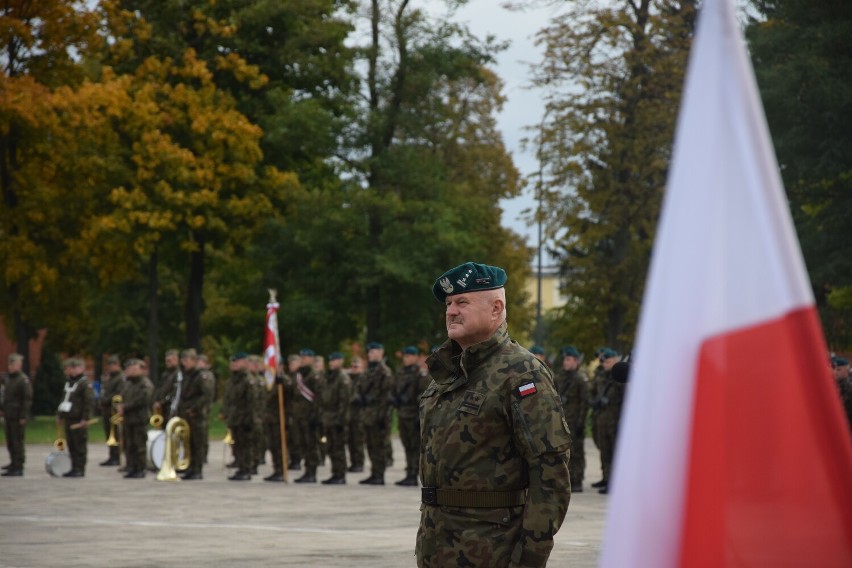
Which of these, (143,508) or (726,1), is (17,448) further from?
(726,1)

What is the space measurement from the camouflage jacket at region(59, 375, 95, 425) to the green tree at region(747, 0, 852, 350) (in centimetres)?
1564

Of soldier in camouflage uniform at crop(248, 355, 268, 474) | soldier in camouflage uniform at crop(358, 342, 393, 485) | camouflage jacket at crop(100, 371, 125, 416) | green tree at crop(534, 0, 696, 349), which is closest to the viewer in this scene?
soldier in camouflage uniform at crop(358, 342, 393, 485)

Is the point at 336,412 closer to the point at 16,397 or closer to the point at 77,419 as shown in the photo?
the point at 77,419

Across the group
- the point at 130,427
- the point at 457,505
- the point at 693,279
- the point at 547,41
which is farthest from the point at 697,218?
the point at 547,41

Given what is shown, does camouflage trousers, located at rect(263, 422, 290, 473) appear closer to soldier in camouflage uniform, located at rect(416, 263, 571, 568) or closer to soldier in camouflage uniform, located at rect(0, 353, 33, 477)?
soldier in camouflage uniform, located at rect(0, 353, 33, 477)

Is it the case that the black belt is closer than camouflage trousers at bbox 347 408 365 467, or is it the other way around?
the black belt

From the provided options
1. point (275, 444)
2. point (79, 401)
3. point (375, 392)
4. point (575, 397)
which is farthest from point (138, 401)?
point (575, 397)

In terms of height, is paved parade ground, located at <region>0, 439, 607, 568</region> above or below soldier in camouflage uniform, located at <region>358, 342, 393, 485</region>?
below

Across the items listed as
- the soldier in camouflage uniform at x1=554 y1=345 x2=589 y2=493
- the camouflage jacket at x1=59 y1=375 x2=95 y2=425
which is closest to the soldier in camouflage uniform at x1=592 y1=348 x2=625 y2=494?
the soldier in camouflage uniform at x1=554 y1=345 x2=589 y2=493

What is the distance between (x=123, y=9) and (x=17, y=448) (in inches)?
819

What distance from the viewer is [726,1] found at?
9.33 ft

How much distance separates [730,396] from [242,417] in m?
22.7

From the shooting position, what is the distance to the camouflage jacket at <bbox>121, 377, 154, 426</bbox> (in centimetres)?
2544

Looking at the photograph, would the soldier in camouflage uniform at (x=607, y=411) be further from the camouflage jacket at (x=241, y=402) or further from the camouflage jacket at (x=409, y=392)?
the camouflage jacket at (x=241, y=402)
